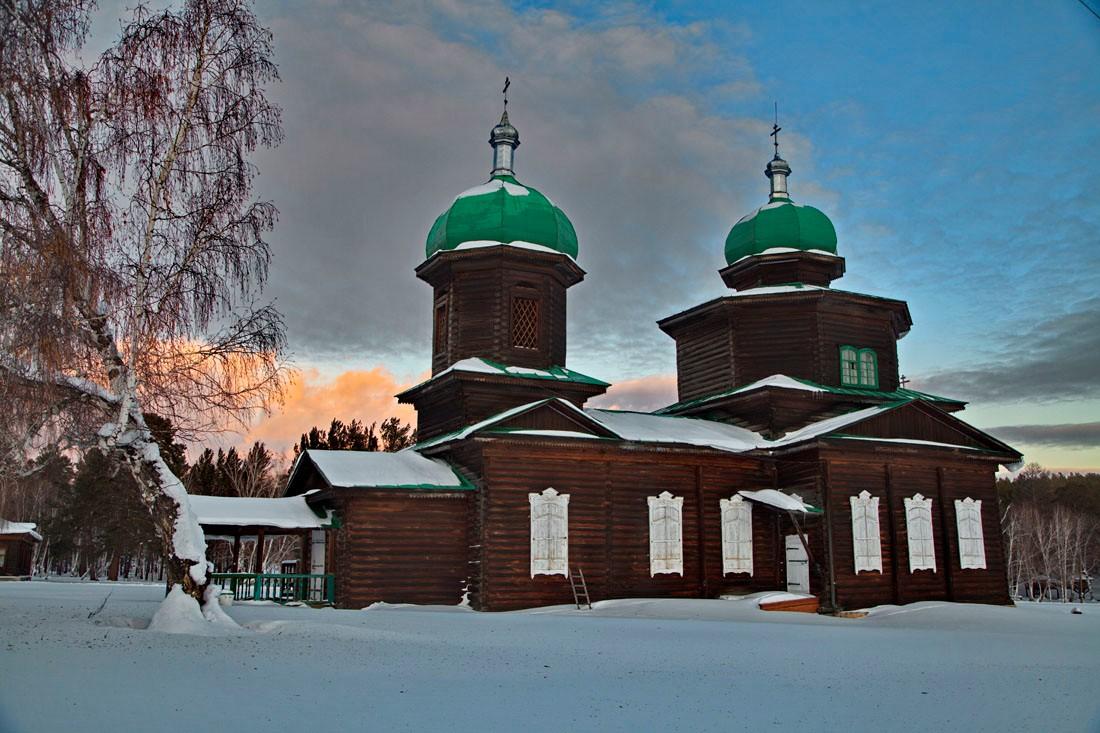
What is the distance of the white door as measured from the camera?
21.9m

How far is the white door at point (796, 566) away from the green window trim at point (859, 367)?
499 centimetres

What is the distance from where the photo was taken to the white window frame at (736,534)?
22.1 metres

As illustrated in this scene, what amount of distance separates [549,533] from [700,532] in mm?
3885

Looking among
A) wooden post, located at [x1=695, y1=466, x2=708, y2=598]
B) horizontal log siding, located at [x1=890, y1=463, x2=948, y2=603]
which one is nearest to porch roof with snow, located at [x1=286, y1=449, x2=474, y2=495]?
wooden post, located at [x1=695, y1=466, x2=708, y2=598]

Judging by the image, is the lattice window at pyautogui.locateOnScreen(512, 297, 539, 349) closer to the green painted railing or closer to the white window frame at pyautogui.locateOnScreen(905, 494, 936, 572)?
the green painted railing

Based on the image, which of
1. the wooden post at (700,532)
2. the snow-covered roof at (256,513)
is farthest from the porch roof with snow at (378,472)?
the wooden post at (700,532)

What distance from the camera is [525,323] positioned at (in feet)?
78.3

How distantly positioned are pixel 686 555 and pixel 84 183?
49.5 ft

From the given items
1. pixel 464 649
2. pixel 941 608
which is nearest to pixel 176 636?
pixel 464 649

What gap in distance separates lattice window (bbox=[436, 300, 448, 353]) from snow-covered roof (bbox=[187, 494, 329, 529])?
5468 millimetres

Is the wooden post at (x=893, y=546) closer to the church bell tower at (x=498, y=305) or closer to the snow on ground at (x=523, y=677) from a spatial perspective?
the snow on ground at (x=523, y=677)

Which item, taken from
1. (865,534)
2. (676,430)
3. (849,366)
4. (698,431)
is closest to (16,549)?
(676,430)

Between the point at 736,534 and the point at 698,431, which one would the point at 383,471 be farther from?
the point at 736,534

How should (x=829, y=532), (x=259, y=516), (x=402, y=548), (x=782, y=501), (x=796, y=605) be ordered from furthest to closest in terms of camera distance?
1. (x=829, y=532)
2. (x=782, y=501)
3. (x=259, y=516)
4. (x=796, y=605)
5. (x=402, y=548)
